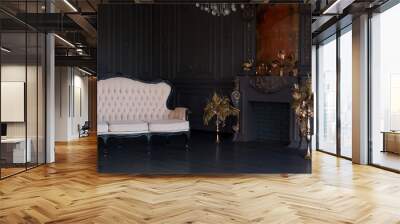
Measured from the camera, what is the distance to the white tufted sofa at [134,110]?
5.39 m

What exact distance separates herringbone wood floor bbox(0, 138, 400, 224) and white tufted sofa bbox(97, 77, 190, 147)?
0.71m

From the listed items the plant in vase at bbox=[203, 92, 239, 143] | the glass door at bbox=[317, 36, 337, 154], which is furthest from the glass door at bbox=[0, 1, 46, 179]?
the glass door at bbox=[317, 36, 337, 154]

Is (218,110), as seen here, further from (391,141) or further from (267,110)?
(391,141)

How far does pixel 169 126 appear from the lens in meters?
5.45

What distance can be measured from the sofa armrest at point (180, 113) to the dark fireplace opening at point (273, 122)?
3.43 feet

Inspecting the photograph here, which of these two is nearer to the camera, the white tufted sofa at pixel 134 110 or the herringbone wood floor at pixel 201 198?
the herringbone wood floor at pixel 201 198

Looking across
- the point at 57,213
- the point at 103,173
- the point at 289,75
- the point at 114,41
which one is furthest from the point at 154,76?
the point at 57,213

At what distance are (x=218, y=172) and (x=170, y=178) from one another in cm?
69

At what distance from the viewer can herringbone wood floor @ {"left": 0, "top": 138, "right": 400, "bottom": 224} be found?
3.30 meters

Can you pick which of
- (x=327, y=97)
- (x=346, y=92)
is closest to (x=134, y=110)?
(x=346, y=92)

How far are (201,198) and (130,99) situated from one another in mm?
2203

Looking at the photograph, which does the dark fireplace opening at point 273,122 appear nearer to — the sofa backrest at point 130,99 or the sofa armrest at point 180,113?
the sofa armrest at point 180,113

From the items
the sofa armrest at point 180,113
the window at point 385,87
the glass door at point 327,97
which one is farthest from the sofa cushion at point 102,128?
the glass door at point 327,97

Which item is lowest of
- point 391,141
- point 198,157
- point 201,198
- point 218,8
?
point 201,198
